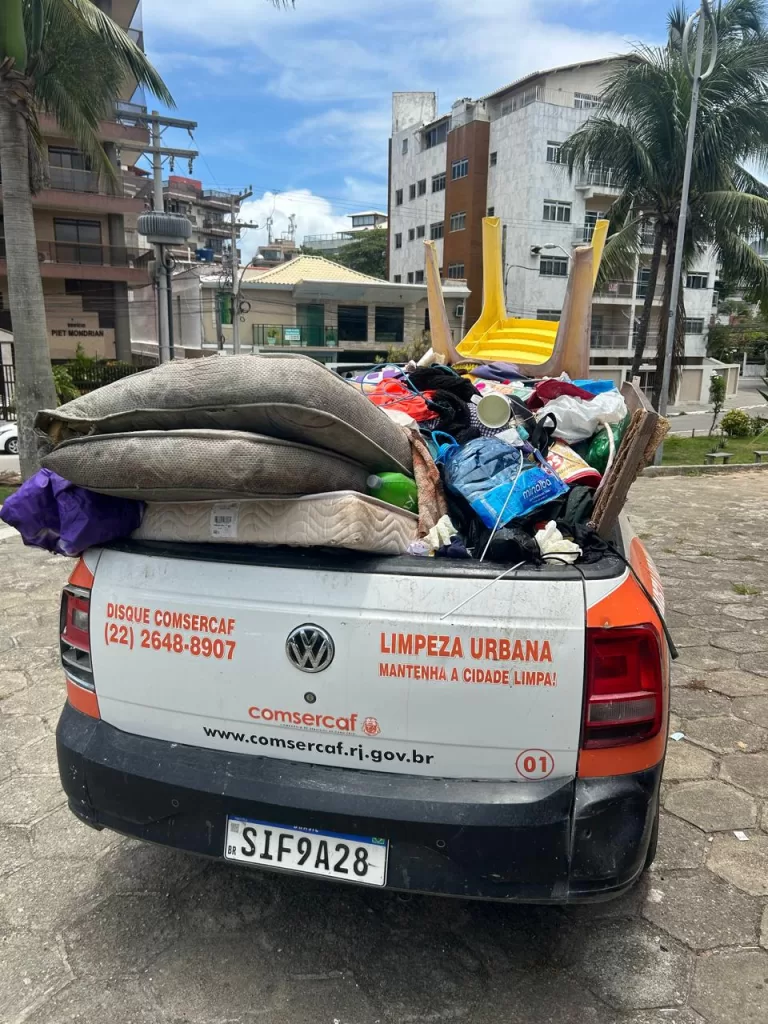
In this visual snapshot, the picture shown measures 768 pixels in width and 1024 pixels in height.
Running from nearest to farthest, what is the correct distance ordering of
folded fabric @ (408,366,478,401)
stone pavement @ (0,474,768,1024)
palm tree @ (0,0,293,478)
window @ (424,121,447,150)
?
stone pavement @ (0,474,768,1024), folded fabric @ (408,366,478,401), palm tree @ (0,0,293,478), window @ (424,121,447,150)

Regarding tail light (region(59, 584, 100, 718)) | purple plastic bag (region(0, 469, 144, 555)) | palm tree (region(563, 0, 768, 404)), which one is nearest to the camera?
purple plastic bag (region(0, 469, 144, 555))

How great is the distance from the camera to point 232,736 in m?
2.24

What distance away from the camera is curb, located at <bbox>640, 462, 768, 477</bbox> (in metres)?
13.7

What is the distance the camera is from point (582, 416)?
10.1 ft

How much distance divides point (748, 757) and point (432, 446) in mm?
2198

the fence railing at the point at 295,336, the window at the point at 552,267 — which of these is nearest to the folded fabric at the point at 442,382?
the fence railing at the point at 295,336

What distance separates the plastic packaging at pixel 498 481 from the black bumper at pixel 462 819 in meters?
0.81

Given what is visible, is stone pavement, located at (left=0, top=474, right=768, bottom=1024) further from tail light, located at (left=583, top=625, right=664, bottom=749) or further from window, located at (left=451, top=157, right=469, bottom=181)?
window, located at (left=451, top=157, right=469, bottom=181)

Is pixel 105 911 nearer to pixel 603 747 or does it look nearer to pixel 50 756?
pixel 50 756

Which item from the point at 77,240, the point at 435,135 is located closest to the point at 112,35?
the point at 77,240

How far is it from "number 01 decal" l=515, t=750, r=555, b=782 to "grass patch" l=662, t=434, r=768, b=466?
47.3 ft

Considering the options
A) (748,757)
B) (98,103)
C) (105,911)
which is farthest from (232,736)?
(98,103)

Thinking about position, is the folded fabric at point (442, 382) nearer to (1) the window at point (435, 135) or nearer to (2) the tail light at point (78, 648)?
(2) the tail light at point (78, 648)

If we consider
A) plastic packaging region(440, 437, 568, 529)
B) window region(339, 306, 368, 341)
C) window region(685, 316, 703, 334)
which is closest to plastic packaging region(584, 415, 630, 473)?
plastic packaging region(440, 437, 568, 529)
